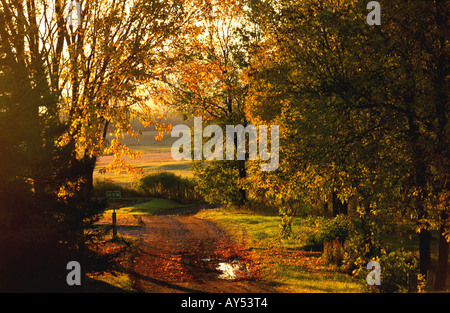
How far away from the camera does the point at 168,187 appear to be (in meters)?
53.2

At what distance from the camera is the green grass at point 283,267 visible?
563 inches

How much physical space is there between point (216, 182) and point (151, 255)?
21208mm

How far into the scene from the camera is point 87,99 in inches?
591

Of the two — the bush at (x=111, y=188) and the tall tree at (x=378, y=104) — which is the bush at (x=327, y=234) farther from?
the bush at (x=111, y=188)

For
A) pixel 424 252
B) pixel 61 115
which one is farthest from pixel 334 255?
pixel 61 115

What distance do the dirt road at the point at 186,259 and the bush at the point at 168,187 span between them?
22.3 metres

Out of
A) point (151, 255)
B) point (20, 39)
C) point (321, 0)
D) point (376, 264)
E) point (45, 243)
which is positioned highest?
point (321, 0)

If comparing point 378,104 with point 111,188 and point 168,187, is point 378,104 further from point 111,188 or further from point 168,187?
point 111,188

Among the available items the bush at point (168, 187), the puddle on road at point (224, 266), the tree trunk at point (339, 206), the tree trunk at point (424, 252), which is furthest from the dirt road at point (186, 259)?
the bush at point (168, 187)

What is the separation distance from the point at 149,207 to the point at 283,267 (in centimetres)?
2819

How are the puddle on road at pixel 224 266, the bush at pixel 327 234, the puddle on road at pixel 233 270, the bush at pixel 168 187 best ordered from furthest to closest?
the bush at pixel 168 187 → the bush at pixel 327 234 → the puddle on road at pixel 224 266 → the puddle on road at pixel 233 270

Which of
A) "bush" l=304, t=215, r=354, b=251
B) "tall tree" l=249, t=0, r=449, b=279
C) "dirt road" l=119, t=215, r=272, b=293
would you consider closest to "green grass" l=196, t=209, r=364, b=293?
"bush" l=304, t=215, r=354, b=251

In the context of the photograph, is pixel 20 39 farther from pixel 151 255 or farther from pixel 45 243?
pixel 151 255

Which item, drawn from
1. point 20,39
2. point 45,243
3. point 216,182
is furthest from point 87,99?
point 216,182
